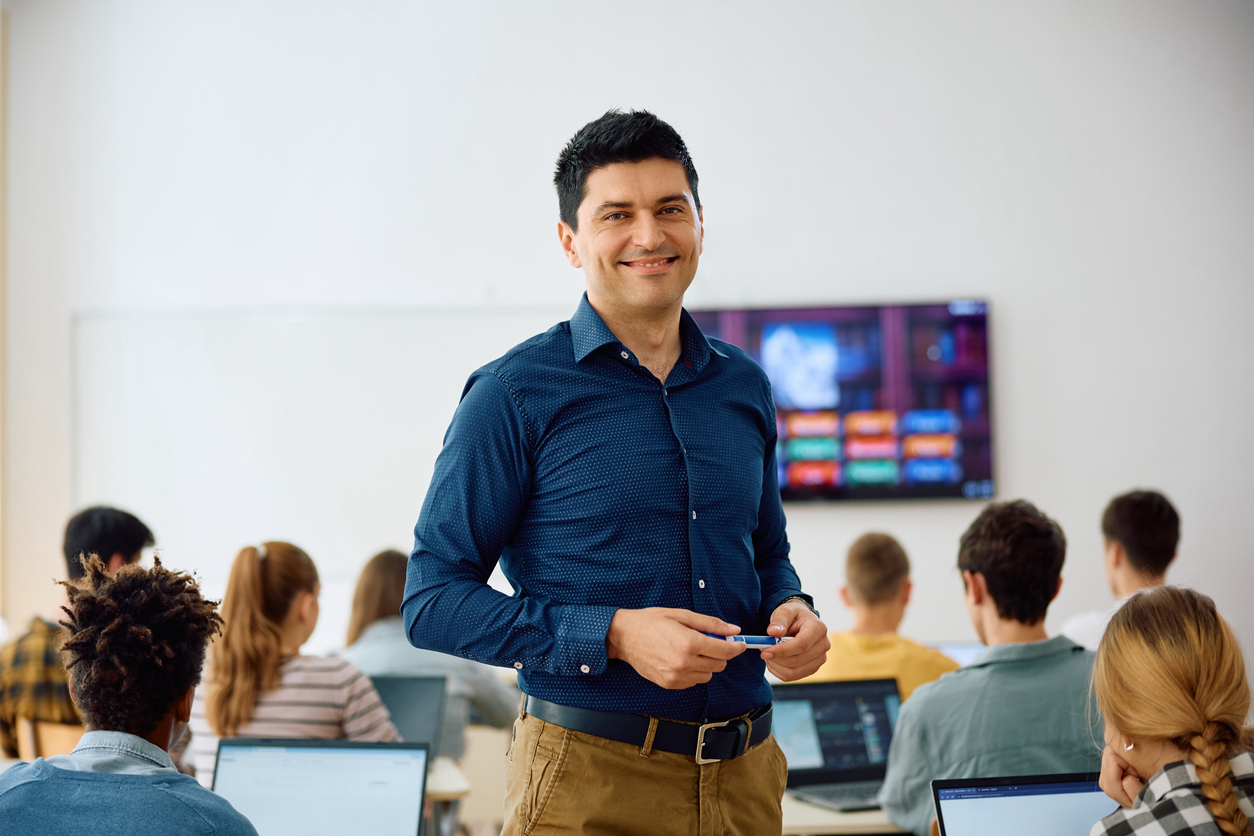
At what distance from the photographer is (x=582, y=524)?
1.30 metres

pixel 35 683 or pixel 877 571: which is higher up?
pixel 877 571

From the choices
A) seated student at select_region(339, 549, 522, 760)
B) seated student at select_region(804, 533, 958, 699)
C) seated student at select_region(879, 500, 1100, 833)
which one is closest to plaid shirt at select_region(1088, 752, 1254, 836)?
seated student at select_region(879, 500, 1100, 833)

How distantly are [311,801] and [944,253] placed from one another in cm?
382

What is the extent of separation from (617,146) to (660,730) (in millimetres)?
770

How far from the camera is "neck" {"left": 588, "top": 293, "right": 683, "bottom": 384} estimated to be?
4.69 feet

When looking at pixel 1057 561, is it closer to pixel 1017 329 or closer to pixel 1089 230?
pixel 1017 329

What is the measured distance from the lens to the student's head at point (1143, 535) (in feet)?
10.5

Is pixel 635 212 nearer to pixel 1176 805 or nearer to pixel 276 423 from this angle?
pixel 1176 805

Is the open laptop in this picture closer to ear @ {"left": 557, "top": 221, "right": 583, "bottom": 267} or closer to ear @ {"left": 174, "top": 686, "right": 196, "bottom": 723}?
ear @ {"left": 174, "top": 686, "right": 196, "bottom": 723}

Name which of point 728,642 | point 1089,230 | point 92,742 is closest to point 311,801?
point 92,742

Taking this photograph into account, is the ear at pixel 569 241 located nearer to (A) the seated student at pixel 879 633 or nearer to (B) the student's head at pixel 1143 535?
(A) the seated student at pixel 879 633

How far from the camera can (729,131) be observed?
4762mm

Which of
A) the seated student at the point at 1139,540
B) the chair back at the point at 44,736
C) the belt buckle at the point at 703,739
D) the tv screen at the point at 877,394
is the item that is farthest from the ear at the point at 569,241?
the tv screen at the point at 877,394

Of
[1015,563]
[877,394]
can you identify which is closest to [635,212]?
[1015,563]
